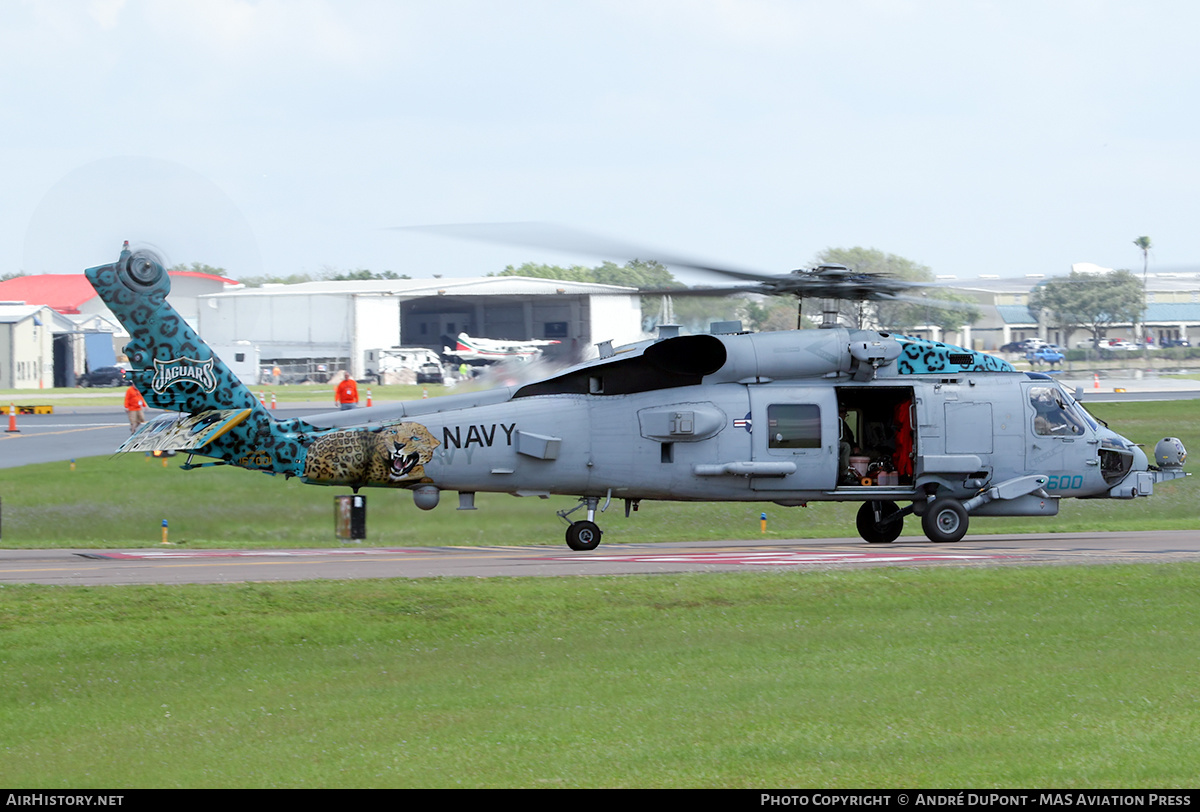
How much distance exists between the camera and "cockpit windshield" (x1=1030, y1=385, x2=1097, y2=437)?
23.1 meters

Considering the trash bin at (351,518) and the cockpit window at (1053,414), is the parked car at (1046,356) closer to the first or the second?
the cockpit window at (1053,414)

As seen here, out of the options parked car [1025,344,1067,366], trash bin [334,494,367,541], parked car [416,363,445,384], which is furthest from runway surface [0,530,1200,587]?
parked car [416,363,445,384]

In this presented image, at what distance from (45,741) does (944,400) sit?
16732mm

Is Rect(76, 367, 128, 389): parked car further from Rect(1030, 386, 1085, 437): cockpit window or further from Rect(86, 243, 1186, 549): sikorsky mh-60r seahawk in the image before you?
Rect(1030, 386, 1085, 437): cockpit window

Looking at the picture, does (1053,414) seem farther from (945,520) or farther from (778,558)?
(778,558)

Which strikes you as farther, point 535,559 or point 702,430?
point 702,430

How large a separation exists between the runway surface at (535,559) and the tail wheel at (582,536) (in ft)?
0.66

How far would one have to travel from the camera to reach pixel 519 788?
8.46 meters

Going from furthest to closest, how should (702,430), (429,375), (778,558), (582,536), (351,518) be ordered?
(429,375)
(351,518)
(582,536)
(702,430)
(778,558)

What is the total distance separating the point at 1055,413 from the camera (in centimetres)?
2330

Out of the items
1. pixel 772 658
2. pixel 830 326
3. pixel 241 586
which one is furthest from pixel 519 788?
pixel 830 326

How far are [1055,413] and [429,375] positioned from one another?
5477 cm

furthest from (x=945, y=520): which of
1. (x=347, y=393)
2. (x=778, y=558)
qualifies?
(x=347, y=393)

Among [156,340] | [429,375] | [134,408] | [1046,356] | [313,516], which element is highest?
[1046,356]
